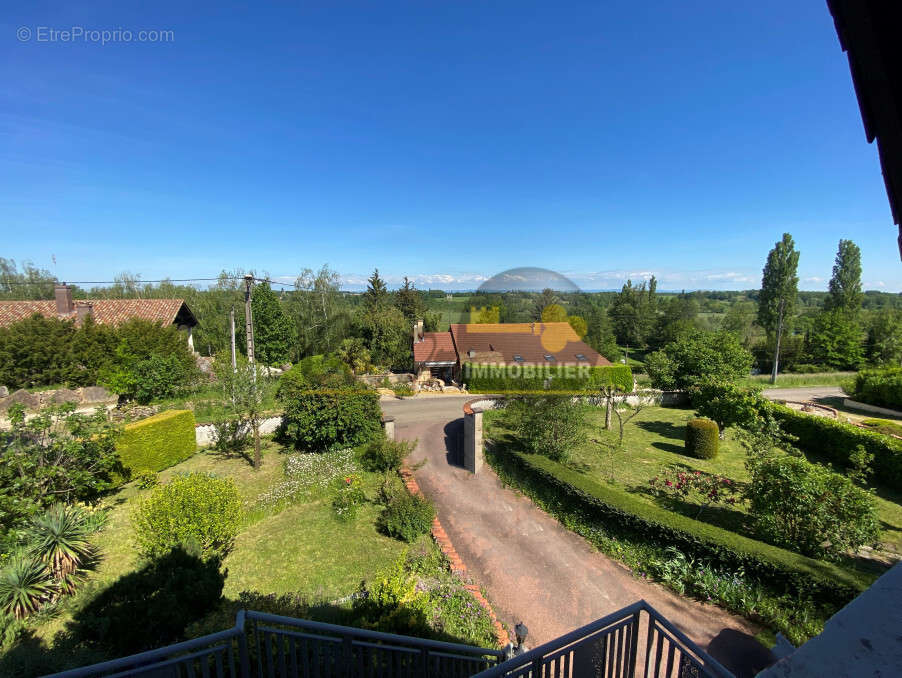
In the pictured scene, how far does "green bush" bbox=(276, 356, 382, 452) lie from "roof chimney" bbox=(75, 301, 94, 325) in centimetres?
1945

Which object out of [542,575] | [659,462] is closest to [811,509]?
[542,575]

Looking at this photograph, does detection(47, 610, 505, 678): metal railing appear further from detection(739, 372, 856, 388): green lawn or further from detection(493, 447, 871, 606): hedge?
detection(739, 372, 856, 388): green lawn

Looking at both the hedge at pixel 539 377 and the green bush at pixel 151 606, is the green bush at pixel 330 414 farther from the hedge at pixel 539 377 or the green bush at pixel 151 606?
the hedge at pixel 539 377

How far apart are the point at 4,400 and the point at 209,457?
13.7 m

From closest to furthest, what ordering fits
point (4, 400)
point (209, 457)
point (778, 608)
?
1. point (778, 608)
2. point (209, 457)
3. point (4, 400)

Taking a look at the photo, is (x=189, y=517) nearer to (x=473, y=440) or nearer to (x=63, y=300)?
(x=473, y=440)

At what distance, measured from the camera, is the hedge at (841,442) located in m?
12.7

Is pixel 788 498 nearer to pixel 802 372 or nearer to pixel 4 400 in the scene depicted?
pixel 4 400

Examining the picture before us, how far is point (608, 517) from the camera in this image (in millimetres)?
9148

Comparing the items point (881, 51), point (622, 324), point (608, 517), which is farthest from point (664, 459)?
point (622, 324)

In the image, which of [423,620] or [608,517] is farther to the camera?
[608,517]

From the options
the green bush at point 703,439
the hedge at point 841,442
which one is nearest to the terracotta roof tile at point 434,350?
the green bush at point 703,439

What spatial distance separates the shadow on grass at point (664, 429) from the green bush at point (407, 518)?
42.6 feet

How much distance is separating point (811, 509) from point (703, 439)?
25.2 ft
